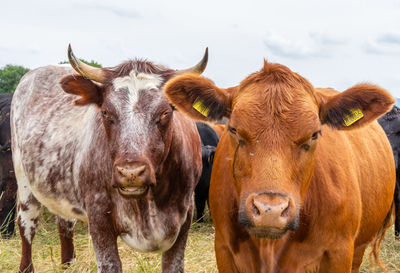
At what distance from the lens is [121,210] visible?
373cm

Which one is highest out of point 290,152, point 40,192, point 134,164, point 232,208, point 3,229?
point 290,152

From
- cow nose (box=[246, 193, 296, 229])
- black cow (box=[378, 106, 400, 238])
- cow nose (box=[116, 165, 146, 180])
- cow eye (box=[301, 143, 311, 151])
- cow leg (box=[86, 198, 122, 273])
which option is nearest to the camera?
cow nose (box=[246, 193, 296, 229])

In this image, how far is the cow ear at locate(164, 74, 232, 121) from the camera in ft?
9.16

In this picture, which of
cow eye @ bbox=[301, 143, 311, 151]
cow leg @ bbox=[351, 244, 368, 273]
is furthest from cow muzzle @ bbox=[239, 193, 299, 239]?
cow leg @ bbox=[351, 244, 368, 273]

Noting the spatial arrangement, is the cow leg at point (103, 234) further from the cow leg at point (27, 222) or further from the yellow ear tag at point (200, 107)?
the cow leg at point (27, 222)

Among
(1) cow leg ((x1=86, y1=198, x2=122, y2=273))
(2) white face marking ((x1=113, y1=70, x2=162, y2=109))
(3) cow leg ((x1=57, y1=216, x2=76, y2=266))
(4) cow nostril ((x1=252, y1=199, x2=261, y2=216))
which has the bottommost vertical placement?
(3) cow leg ((x1=57, y1=216, x2=76, y2=266))

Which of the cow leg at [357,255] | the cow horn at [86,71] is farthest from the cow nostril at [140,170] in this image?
the cow leg at [357,255]

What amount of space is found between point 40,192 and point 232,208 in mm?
2513

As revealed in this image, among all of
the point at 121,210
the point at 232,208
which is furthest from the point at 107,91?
the point at 232,208

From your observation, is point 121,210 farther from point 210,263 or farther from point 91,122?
point 210,263

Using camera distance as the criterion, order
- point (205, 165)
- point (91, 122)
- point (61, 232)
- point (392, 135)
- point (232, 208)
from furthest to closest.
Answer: point (205, 165), point (392, 135), point (61, 232), point (91, 122), point (232, 208)

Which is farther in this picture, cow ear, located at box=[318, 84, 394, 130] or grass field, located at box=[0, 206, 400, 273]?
grass field, located at box=[0, 206, 400, 273]

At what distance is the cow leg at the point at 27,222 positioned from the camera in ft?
17.1

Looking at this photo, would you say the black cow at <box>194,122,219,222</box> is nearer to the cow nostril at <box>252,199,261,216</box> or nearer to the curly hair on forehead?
the curly hair on forehead
